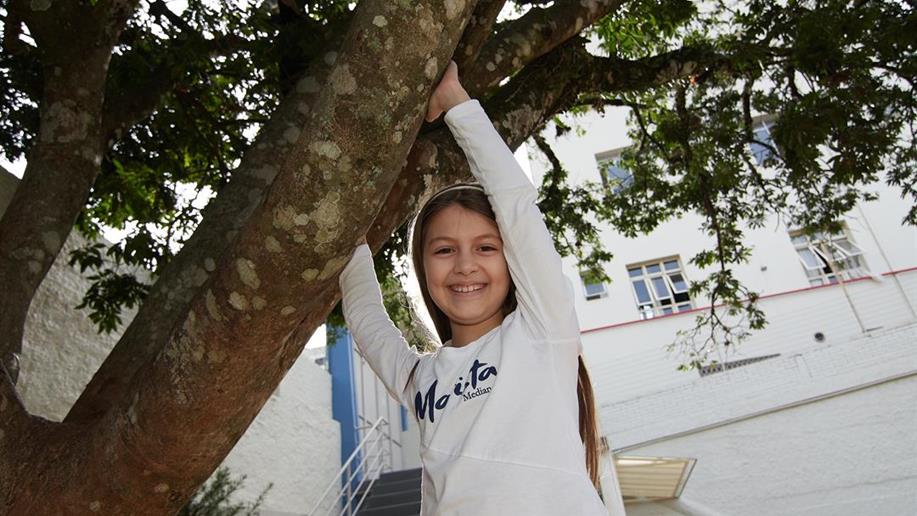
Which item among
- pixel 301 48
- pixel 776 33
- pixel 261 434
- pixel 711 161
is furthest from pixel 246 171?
pixel 261 434

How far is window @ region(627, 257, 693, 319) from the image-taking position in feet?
51.7

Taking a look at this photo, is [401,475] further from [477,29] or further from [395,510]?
[477,29]

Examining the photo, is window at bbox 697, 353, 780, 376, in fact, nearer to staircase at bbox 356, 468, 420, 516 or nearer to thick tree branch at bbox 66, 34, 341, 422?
staircase at bbox 356, 468, 420, 516

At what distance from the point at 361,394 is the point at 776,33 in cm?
1062

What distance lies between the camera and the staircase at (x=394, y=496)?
33.4ft

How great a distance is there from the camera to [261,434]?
916cm

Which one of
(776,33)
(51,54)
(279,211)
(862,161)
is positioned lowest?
(279,211)

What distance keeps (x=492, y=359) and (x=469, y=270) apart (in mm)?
289

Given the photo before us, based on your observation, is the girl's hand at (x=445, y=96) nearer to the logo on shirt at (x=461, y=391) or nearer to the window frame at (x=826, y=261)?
the logo on shirt at (x=461, y=391)

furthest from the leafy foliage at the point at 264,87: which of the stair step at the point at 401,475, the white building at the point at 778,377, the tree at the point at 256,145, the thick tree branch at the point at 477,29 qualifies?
the stair step at the point at 401,475

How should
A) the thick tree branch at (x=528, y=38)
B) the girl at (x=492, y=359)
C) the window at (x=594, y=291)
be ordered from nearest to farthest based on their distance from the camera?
the girl at (x=492, y=359), the thick tree branch at (x=528, y=38), the window at (x=594, y=291)

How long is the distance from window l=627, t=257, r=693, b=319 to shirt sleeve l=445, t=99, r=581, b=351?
48.0 ft

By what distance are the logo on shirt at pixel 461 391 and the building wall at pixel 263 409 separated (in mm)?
4949

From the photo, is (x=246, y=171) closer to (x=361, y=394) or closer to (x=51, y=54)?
(x=51, y=54)
